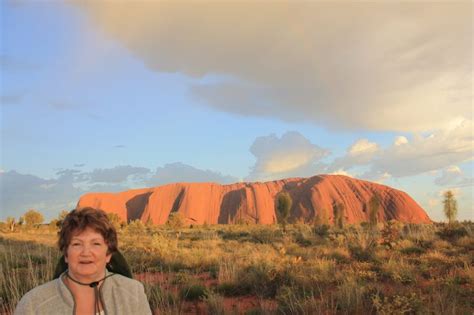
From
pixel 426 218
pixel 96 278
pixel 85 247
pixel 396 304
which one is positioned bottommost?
pixel 426 218

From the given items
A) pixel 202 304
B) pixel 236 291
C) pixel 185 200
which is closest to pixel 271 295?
pixel 236 291

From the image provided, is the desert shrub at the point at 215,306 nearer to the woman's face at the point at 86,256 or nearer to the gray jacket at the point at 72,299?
the gray jacket at the point at 72,299

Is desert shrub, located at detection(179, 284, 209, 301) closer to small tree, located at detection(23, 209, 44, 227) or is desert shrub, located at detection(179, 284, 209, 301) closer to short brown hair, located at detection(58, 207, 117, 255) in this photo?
short brown hair, located at detection(58, 207, 117, 255)

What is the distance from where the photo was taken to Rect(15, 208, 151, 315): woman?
2.32 m

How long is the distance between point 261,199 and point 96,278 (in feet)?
258

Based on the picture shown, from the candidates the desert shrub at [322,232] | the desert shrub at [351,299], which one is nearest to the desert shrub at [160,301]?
the desert shrub at [351,299]

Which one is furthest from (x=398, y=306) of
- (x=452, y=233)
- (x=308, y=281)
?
(x=452, y=233)

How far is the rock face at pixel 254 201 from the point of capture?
72.0 meters

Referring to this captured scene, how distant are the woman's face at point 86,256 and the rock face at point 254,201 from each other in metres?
67.3

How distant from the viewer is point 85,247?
7.89 ft

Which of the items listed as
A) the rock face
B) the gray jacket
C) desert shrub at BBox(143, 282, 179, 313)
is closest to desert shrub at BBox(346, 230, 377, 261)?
desert shrub at BBox(143, 282, 179, 313)

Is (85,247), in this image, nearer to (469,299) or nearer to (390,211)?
(469,299)

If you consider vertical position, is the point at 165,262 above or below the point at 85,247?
below

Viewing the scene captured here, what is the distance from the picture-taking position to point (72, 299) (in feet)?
7.68
